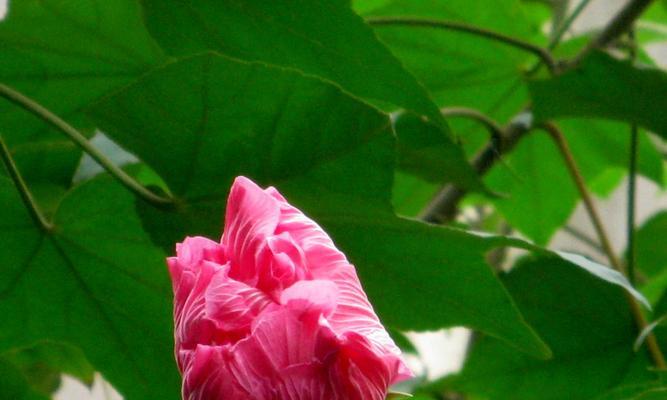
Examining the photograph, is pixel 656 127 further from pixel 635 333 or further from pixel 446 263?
pixel 446 263

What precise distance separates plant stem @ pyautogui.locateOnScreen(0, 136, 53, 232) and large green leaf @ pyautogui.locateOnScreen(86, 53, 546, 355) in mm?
32

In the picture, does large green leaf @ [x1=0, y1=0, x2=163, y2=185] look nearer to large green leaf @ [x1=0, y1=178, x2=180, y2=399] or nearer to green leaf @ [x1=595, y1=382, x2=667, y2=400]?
large green leaf @ [x1=0, y1=178, x2=180, y2=399]

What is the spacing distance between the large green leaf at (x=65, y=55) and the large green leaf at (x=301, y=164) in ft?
0.30

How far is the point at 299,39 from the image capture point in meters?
0.36

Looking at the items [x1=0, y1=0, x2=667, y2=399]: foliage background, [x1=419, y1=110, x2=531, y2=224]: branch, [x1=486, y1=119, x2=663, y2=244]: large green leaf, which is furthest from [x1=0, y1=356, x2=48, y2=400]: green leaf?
[x1=486, y1=119, x2=663, y2=244]: large green leaf

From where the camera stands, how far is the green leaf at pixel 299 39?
0.34m

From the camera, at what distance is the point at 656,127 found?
503mm

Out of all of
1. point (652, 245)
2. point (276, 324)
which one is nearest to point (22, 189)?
point (276, 324)

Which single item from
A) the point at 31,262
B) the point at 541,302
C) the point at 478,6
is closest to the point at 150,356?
the point at 31,262

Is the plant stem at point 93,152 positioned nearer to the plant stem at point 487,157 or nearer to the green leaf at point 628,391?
the green leaf at point 628,391

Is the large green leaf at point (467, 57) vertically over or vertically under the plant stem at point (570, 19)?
under

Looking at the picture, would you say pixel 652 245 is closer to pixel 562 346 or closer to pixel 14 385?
pixel 562 346

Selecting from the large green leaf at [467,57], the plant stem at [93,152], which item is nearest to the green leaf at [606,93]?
the large green leaf at [467,57]

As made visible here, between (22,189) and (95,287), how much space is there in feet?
0.21
